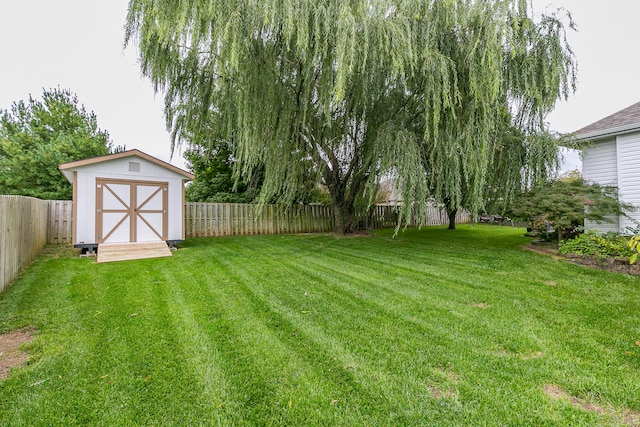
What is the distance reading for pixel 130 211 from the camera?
7.43 m

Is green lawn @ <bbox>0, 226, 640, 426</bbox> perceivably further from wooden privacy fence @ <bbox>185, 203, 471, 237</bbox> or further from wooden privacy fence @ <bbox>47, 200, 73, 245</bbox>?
wooden privacy fence @ <bbox>185, 203, 471, 237</bbox>

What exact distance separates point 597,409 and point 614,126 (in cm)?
732

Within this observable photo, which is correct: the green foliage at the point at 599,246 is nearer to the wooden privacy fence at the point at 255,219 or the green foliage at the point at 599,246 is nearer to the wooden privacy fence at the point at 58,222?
the wooden privacy fence at the point at 255,219

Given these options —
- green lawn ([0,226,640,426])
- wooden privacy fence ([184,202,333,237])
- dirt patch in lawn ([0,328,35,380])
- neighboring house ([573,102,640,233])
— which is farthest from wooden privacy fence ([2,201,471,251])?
dirt patch in lawn ([0,328,35,380])

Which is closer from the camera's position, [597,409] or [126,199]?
[597,409]

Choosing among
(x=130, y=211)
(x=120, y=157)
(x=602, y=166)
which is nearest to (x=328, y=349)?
(x=130, y=211)

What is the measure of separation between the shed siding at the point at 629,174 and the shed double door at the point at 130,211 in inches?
441

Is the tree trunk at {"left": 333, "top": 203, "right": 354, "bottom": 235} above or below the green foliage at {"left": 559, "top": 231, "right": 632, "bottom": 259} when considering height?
above

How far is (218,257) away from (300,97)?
13.9 ft

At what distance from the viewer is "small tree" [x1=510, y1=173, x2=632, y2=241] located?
561 centimetres

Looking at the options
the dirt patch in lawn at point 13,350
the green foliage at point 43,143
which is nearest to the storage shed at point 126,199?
the dirt patch in lawn at point 13,350

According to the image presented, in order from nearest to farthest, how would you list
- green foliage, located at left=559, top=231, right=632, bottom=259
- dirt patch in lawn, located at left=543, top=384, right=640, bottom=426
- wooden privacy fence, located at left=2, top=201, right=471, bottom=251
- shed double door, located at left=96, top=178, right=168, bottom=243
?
1. dirt patch in lawn, located at left=543, top=384, right=640, bottom=426
2. green foliage, located at left=559, top=231, right=632, bottom=259
3. shed double door, located at left=96, top=178, right=168, bottom=243
4. wooden privacy fence, located at left=2, top=201, right=471, bottom=251

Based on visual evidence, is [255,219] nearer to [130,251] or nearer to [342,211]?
[342,211]

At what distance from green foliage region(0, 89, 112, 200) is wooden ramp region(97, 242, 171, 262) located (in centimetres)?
959
